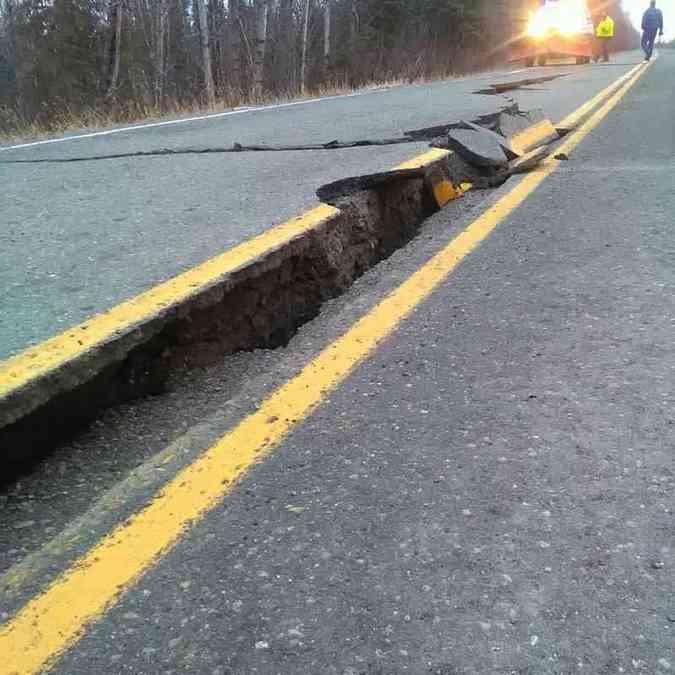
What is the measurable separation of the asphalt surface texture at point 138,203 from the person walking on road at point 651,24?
24.8 metres

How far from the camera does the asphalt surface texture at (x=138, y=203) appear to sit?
2.62m

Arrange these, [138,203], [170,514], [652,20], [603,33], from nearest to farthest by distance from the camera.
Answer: [170,514] < [138,203] < [603,33] < [652,20]

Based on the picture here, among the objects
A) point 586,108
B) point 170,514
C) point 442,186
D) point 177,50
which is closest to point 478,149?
point 442,186

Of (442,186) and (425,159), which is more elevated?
(425,159)


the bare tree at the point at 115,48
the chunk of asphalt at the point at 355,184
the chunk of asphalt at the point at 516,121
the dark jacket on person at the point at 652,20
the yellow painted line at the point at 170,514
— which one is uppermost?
the dark jacket on person at the point at 652,20

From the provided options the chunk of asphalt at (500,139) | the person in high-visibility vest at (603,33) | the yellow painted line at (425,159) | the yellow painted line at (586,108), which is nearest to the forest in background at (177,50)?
the person in high-visibility vest at (603,33)

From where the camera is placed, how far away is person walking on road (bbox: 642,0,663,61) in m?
27.8

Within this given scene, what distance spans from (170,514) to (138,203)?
266cm

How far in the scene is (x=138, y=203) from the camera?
13.2ft

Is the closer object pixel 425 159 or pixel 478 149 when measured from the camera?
pixel 425 159

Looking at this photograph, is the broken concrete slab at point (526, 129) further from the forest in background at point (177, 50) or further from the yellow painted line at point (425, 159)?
the forest in background at point (177, 50)

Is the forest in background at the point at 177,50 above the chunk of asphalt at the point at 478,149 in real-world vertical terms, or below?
above

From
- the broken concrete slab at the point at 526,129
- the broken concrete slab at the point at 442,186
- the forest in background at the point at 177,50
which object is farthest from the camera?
the forest in background at the point at 177,50

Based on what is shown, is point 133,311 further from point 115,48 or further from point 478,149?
point 115,48
